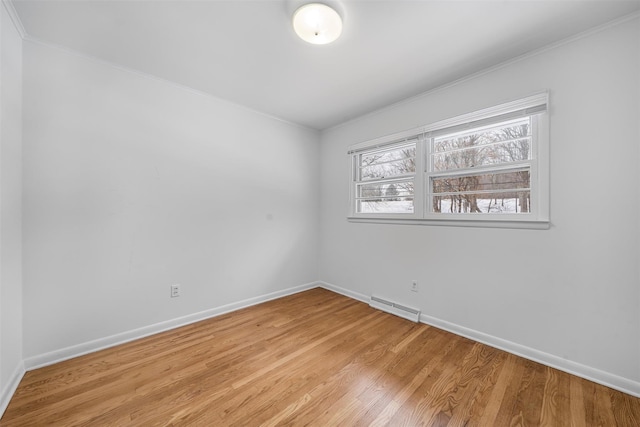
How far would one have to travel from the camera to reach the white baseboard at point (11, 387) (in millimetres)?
1432

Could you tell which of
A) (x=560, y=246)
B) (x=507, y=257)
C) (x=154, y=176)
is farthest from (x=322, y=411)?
(x=154, y=176)

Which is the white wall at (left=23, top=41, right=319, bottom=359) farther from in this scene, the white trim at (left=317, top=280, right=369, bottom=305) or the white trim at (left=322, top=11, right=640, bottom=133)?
the white trim at (left=322, top=11, right=640, bottom=133)

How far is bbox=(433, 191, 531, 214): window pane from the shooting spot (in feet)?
6.79

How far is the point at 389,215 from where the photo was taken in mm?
2984

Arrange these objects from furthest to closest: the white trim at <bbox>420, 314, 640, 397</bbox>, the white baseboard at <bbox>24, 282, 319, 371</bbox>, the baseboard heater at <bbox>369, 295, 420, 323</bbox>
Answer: the baseboard heater at <bbox>369, 295, 420, 323</bbox>
the white baseboard at <bbox>24, 282, 319, 371</bbox>
the white trim at <bbox>420, 314, 640, 397</bbox>

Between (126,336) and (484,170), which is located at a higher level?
(484,170)

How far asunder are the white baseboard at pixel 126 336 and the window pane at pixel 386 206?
1749 mm

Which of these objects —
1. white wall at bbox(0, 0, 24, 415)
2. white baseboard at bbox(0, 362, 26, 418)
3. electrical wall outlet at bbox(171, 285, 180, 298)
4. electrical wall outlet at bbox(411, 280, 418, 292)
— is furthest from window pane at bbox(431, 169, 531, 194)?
white baseboard at bbox(0, 362, 26, 418)

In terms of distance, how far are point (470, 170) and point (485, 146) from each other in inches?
9.5

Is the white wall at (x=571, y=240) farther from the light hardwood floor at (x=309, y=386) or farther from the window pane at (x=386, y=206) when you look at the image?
the window pane at (x=386, y=206)

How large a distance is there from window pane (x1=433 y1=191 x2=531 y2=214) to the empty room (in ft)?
0.06

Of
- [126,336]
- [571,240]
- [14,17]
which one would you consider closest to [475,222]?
[571,240]

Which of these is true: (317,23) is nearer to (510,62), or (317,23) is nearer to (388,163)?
(510,62)

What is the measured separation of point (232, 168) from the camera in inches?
114
